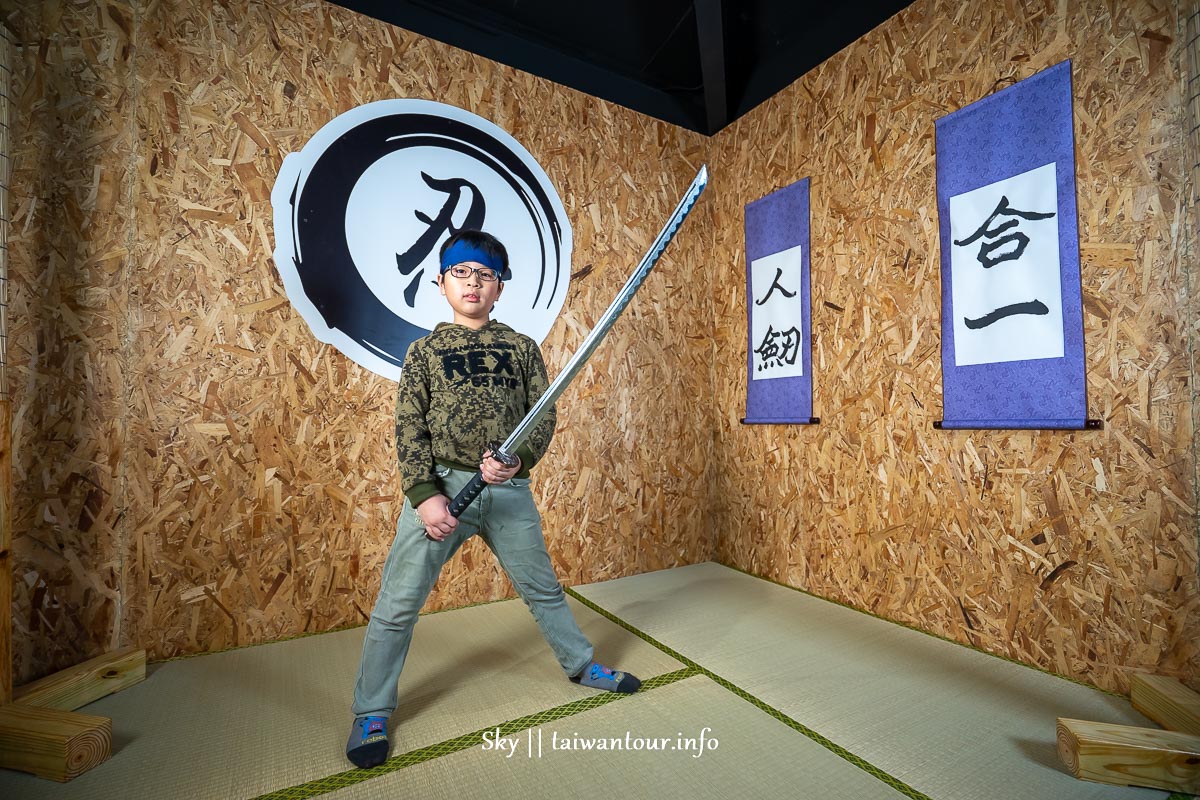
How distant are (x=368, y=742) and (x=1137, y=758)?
1.75 m

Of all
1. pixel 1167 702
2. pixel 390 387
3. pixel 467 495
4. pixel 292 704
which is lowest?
pixel 292 704

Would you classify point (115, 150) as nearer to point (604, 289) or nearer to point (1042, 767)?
point (604, 289)

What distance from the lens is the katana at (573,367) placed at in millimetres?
1280

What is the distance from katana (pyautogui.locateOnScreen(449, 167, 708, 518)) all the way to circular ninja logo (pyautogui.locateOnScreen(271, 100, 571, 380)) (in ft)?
3.59

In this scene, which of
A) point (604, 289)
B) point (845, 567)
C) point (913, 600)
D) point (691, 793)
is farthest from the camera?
point (604, 289)

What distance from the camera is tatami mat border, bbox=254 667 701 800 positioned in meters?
1.19

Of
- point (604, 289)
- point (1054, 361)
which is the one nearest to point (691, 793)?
point (1054, 361)

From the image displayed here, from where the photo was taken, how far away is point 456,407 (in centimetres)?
151

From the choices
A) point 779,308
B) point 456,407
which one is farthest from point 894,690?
point 779,308

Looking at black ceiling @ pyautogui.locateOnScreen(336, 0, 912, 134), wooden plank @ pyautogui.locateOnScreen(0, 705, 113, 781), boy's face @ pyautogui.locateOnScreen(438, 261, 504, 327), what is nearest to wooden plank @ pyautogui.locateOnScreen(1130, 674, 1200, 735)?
boy's face @ pyautogui.locateOnScreen(438, 261, 504, 327)

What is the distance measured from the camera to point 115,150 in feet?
6.01

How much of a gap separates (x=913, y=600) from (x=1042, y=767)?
0.89 meters

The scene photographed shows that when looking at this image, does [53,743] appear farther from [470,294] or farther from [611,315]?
[611,315]

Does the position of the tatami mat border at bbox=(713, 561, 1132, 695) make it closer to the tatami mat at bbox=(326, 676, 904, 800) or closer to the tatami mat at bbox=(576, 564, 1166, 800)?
the tatami mat at bbox=(576, 564, 1166, 800)
